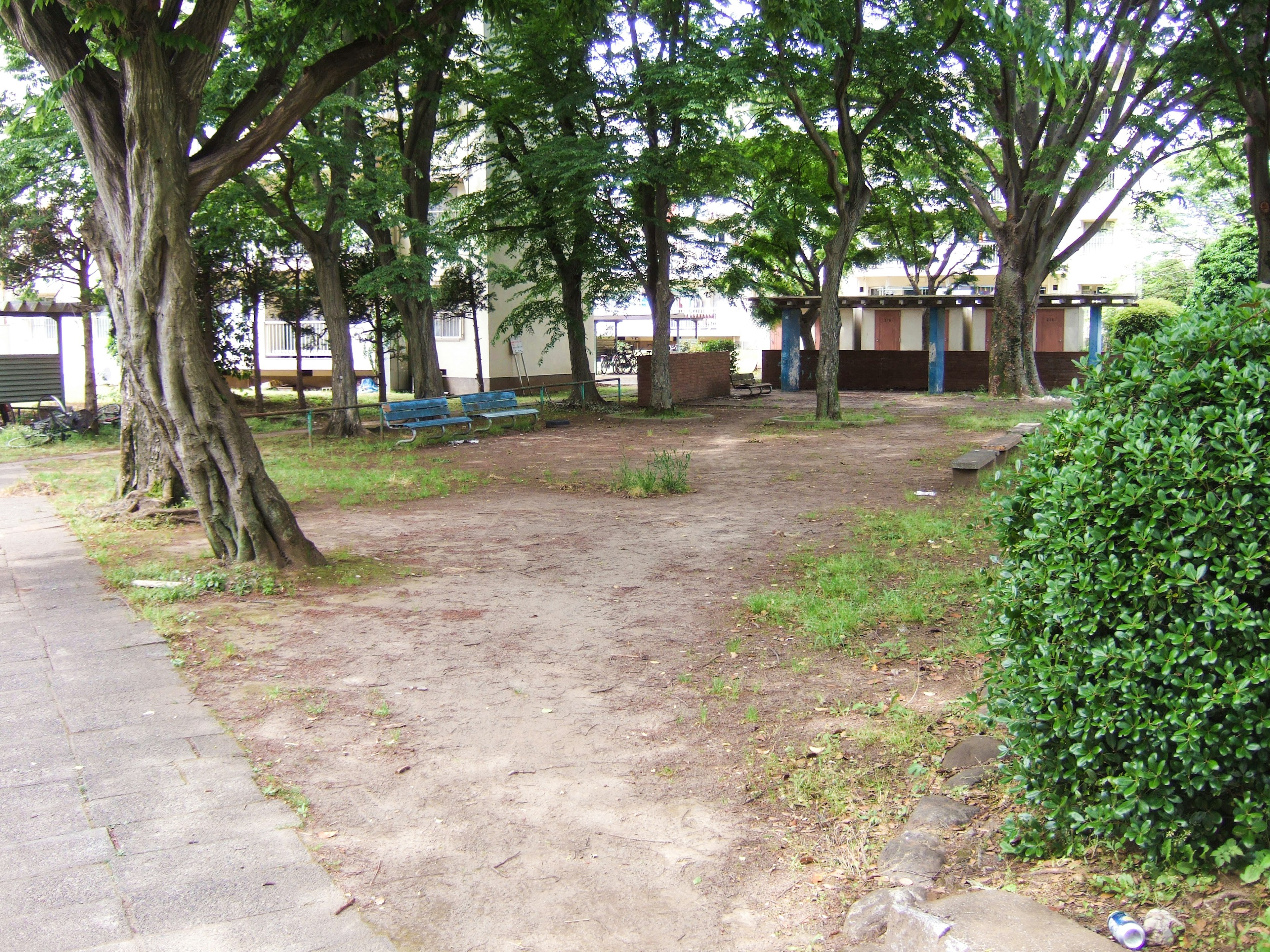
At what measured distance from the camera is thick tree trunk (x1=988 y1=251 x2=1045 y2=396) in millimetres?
25078

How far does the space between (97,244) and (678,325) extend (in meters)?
44.5

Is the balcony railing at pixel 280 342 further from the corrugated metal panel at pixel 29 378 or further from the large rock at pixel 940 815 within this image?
the large rock at pixel 940 815

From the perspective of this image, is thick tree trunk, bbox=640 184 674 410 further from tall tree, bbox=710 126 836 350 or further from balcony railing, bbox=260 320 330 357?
balcony railing, bbox=260 320 330 357

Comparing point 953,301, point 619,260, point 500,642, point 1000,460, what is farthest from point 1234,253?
point 500,642

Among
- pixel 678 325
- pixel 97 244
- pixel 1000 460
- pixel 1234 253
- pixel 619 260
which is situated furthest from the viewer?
pixel 678 325

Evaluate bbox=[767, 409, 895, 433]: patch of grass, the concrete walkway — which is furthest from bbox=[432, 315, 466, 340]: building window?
the concrete walkway

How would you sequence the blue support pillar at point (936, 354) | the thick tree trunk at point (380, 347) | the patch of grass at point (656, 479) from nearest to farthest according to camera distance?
the patch of grass at point (656, 479) → the thick tree trunk at point (380, 347) → the blue support pillar at point (936, 354)

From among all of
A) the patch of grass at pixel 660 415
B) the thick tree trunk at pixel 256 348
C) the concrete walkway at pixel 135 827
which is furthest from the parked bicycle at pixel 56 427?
the concrete walkway at pixel 135 827

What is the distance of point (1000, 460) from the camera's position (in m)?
13.0

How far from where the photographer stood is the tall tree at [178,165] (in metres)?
7.75

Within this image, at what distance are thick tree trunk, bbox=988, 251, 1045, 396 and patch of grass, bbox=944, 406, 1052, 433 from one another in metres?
2.37

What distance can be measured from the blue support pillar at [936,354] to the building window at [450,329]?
1435cm

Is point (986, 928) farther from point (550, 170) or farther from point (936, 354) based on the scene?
point (936, 354)

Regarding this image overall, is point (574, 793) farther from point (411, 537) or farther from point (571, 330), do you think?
point (571, 330)
